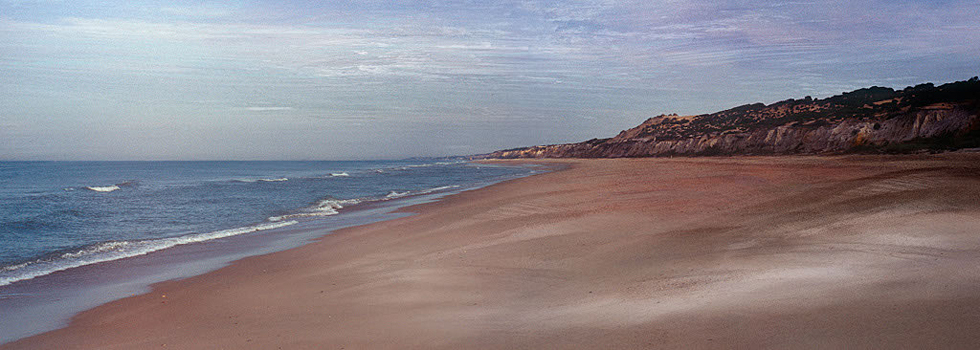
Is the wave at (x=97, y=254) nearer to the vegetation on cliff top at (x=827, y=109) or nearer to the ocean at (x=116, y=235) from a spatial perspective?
the ocean at (x=116, y=235)

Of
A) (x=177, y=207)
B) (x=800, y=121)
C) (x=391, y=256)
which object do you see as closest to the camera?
(x=391, y=256)

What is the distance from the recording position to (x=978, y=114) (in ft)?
114

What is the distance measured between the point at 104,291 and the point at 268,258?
2.98m

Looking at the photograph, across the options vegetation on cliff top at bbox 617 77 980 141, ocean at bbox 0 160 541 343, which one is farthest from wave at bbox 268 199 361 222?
vegetation on cliff top at bbox 617 77 980 141

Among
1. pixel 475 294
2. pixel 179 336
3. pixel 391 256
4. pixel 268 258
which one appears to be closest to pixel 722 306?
pixel 475 294

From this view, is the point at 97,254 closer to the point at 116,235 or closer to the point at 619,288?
the point at 116,235

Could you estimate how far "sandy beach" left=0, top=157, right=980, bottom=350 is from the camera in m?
4.59

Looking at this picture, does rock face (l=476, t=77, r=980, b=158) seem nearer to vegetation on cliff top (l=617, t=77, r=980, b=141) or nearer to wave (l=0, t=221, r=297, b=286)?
vegetation on cliff top (l=617, t=77, r=980, b=141)

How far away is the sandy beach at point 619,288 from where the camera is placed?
4.59m

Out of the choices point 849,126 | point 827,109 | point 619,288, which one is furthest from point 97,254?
point 827,109

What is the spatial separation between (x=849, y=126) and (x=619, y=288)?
175 ft

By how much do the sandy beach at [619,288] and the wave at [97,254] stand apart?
3348mm

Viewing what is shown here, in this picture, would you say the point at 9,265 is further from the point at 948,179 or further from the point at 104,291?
the point at 948,179

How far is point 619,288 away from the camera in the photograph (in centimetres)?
650
